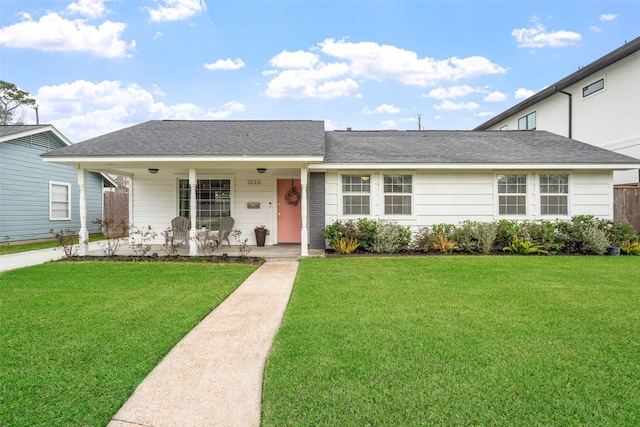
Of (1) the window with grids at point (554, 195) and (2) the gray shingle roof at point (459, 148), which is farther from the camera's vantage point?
(1) the window with grids at point (554, 195)

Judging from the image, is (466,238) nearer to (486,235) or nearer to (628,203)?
(486,235)

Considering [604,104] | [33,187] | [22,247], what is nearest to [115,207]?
[33,187]

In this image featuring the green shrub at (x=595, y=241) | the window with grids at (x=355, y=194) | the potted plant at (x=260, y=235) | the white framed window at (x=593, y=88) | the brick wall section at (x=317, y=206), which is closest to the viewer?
the green shrub at (x=595, y=241)

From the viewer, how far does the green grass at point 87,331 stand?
2.41 meters

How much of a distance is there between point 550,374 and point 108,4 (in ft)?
45.3

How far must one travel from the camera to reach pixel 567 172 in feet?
33.2

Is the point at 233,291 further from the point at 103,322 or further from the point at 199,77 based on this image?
the point at 199,77

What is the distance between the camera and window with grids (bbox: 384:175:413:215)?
33.3ft

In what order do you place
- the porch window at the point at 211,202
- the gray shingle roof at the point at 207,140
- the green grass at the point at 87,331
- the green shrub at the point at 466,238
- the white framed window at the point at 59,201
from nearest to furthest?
the green grass at the point at 87,331
the gray shingle roof at the point at 207,140
the green shrub at the point at 466,238
the porch window at the point at 211,202
the white framed window at the point at 59,201

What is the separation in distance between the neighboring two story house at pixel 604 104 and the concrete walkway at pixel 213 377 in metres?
13.3

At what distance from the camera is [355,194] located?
10.1 meters

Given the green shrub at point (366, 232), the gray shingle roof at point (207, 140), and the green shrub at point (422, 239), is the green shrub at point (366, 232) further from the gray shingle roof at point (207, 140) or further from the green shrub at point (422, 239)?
the gray shingle roof at point (207, 140)

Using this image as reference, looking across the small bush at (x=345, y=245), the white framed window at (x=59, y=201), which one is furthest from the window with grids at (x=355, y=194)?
the white framed window at (x=59, y=201)

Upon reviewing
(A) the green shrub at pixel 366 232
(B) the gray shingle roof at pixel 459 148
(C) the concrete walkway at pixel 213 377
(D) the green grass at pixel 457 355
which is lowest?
(C) the concrete walkway at pixel 213 377
